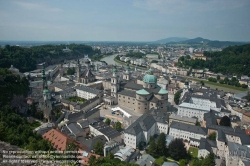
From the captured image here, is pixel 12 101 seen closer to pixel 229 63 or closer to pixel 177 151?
pixel 177 151

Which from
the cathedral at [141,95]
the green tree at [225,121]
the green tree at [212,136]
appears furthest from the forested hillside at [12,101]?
the green tree at [225,121]

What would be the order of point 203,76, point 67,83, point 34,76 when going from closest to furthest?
point 67,83 < point 34,76 < point 203,76

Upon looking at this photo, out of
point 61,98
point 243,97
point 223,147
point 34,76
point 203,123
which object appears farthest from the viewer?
point 34,76

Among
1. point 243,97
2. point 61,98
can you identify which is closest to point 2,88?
point 61,98

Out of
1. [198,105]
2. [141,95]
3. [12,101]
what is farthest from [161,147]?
[12,101]

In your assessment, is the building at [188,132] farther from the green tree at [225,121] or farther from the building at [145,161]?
the building at [145,161]

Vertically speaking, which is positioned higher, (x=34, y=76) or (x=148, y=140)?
(x=34, y=76)

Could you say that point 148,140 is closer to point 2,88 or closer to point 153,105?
point 153,105
